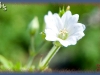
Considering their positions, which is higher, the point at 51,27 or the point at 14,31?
the point at 14,31

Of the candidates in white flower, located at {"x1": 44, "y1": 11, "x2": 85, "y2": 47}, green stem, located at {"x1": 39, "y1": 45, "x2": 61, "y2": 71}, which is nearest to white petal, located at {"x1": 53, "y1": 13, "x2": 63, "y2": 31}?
white flower, located at {"x1": 44, "y1": 11, "x2": 85, "y2": 47}

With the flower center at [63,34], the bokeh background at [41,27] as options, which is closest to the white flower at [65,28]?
the flower center at [63,34]

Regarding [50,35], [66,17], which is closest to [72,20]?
[66,17]

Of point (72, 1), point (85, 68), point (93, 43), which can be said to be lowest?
point (85, 68)

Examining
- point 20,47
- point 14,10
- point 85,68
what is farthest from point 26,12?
point 85,68

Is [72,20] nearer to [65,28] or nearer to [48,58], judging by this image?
[65,28]

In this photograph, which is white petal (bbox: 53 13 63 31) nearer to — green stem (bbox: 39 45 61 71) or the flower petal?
the flower petal

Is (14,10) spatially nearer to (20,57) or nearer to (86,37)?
(20,57)
